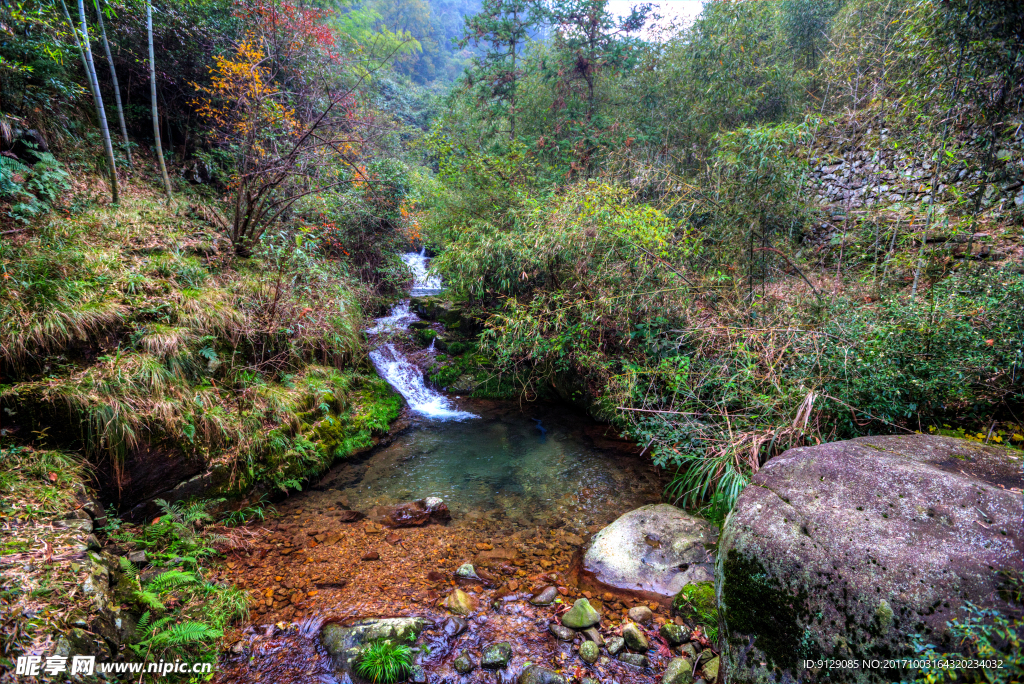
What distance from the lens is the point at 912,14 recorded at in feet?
13.2

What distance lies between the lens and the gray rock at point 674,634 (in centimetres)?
279

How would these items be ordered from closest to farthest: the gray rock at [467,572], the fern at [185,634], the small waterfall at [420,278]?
the fern at [185,634] → the gray rock at [467,572] → the small waterfall at [420,278]

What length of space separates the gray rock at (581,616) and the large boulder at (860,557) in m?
1.18

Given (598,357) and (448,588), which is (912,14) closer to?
(598,357)

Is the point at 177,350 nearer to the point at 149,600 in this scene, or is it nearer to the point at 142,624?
the point at 149,600

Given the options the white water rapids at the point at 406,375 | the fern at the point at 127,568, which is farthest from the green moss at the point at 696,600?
the white water rapids at the point at 406,375

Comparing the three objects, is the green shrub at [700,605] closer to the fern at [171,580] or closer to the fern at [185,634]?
the fern at [185,634]

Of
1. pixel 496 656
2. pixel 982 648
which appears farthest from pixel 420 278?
pixel 982 648

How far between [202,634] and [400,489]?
8.30 feet

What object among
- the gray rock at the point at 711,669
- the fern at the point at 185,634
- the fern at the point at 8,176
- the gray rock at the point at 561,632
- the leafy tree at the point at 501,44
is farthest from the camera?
the leafy tree at the point at 501,44

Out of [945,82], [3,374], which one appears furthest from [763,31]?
[3,374]

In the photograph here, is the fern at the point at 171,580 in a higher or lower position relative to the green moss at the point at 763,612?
lower

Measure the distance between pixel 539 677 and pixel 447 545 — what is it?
5.18ft

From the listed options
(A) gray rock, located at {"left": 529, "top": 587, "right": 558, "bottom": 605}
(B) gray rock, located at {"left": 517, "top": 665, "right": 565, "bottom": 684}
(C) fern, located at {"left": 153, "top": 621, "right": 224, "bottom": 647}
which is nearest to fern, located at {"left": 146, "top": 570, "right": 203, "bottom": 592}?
(C) fern, located at {"left": 153, "top": 621, "right": 224, "bottom": 647}
